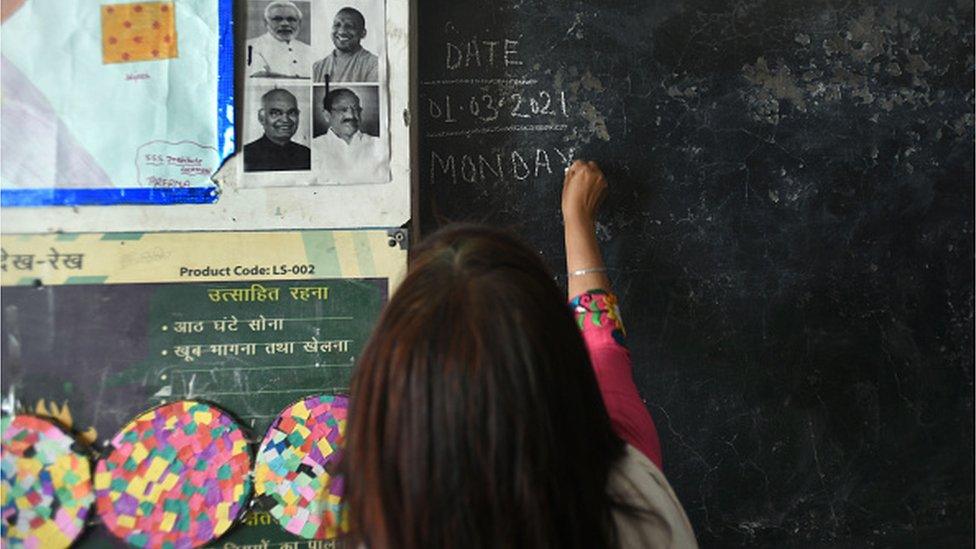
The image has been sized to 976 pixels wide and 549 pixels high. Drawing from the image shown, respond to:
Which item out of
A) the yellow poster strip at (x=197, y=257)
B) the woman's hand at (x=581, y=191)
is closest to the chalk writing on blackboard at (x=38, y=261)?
the yellow poster strip at (x=197, y=257)

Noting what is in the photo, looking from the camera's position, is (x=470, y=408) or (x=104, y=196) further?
(x=104, y=196)

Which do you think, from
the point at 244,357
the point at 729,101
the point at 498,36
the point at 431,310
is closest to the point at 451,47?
the point at 498,36

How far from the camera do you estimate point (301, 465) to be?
1.13 m

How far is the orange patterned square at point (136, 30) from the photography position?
109 centimetres

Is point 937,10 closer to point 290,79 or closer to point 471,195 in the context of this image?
point 471,195

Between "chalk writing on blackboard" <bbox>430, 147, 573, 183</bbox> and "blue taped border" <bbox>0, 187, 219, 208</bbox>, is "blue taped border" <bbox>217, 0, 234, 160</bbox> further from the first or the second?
"chalk writing on blackboard" <bbox>430, 147, 573, 183</bbox>

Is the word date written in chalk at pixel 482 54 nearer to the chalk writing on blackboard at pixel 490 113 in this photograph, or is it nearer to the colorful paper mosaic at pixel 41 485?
the chalk writing on blackboard at pixel 490 113

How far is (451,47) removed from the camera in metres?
1.26

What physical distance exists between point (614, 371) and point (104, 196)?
0.79m

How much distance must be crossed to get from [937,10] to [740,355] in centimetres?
76

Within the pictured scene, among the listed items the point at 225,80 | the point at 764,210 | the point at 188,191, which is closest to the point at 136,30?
the point at 225,80

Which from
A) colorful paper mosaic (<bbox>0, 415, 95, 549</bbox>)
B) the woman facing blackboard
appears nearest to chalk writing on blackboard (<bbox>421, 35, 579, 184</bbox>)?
the woman facing blackboard

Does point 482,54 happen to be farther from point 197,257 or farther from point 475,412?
point 475,412

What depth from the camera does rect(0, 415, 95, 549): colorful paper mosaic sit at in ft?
3.54
